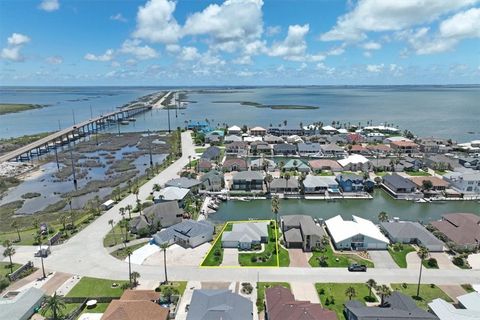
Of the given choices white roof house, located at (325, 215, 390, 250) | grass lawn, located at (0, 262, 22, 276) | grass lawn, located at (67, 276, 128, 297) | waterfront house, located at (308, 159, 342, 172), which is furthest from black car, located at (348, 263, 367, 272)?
waterfront house, located at (308, 159, 342, 172)

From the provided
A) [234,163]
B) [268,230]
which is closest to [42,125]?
[234,163]

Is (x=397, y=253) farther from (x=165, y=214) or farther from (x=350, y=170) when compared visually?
(x=350, y=170)

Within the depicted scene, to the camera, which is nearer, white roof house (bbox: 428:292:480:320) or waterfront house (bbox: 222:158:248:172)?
white roof house (bbox: 428:292:480:320)

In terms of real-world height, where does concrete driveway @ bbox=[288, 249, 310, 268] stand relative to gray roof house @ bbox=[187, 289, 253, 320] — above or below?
below

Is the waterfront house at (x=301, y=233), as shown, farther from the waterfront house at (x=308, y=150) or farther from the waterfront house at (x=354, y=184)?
the waterfront house at (x=308, y=150)

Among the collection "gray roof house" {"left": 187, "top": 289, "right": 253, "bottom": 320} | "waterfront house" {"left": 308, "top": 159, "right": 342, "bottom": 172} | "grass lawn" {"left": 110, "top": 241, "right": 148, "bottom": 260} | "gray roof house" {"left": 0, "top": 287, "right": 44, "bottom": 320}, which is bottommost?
"grass lawn" {"left": 110, "top": 241, "right": 148, "bottom": 260}

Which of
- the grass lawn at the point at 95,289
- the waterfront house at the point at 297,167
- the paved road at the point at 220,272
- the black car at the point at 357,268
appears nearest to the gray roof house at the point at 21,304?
the grass lawn at the point at 95,289

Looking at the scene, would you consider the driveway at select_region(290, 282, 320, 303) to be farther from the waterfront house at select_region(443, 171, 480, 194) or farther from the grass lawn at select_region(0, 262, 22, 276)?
the waterfront house at select_region(443, 171, 480, 194)

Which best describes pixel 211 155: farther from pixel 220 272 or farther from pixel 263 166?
pixel 220 272
